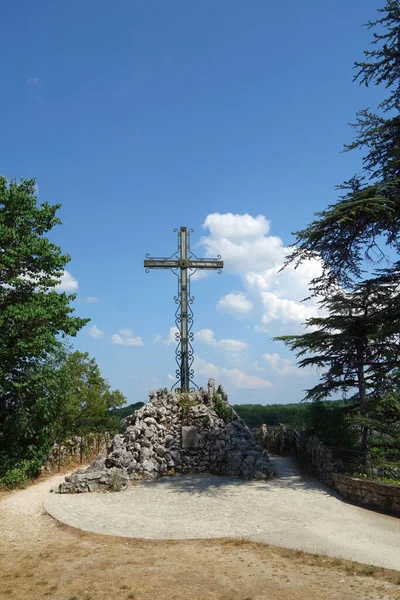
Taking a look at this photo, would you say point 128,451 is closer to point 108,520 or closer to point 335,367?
point 108,520

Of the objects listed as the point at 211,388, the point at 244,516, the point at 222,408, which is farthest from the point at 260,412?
the point at 244,516

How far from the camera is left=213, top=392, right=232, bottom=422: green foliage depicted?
16391mm

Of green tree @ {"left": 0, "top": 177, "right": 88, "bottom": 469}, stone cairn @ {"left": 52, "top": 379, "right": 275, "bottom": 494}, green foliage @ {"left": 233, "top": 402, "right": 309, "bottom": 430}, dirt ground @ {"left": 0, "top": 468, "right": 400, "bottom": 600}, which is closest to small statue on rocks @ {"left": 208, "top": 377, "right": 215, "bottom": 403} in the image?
stone cairn @ {"left": 52, "top": 379, "right": 275, "bottom": 494}

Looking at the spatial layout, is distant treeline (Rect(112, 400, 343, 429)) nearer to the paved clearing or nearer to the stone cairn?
the stone cairn

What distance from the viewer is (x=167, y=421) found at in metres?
15.9

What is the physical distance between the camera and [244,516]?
995cm

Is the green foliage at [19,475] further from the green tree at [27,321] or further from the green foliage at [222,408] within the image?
the green foliage at [222,408]

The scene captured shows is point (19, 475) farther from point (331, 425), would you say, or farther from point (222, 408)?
point (331, 425)

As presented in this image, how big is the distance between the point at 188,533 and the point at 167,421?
23.3 ft

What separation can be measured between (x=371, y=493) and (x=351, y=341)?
5473 mm

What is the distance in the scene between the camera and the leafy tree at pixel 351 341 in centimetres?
1457

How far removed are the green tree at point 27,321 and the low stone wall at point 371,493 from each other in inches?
365

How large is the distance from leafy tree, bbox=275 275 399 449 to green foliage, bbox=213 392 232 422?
2.87 m

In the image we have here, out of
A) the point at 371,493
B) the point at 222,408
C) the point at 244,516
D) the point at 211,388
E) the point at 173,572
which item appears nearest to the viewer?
the point at 173,572
